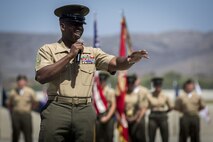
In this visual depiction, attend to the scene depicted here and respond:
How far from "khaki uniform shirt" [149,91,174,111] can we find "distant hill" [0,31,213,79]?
70.9 metres

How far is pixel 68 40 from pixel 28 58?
9056cm

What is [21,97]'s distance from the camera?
1317cm

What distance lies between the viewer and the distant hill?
9212 centimetres

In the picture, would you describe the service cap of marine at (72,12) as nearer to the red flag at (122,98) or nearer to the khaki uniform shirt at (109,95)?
the red flag at (122,98)

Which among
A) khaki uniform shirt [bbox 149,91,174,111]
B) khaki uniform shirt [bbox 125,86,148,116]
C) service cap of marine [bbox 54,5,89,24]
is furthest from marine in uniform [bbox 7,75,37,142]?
service cap of marine [bbox 54,5,89,24]

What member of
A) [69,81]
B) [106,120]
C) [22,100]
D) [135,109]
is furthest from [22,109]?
[69,81]

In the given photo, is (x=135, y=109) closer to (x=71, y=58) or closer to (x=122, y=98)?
(x=122, y=98)

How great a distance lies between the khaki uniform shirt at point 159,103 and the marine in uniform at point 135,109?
5.2 inches

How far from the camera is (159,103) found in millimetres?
13047

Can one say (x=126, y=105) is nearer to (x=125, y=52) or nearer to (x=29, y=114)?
(x=125, y=52)

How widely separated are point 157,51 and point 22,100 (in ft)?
336

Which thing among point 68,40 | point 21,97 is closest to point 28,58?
point 21,97

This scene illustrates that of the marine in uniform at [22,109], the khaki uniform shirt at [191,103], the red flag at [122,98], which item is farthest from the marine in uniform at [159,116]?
the marine in uniform at [22,109]

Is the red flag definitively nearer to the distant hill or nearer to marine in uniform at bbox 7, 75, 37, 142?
marine in uniform at bbox 7, 75, 37, 142
